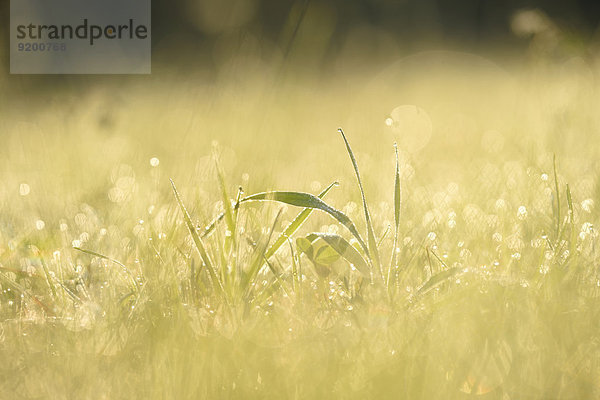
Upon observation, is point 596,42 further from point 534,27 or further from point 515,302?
point 515,302

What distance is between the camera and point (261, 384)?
63 centimetres

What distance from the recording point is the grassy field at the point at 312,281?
624 mm

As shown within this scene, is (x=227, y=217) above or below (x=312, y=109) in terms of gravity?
below

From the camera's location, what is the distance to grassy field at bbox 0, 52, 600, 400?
2.05 feet

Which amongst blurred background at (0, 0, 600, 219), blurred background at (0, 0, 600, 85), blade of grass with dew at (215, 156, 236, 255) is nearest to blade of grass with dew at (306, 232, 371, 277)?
blade of grass with dew at (215, 156, 236, 255)

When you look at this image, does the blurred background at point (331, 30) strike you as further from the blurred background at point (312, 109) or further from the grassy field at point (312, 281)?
the grassy field at point (312, 281)

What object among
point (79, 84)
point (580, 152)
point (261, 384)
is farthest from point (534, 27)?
point (79, 84)

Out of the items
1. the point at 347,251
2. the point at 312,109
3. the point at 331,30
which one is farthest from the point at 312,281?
the point at 331,30

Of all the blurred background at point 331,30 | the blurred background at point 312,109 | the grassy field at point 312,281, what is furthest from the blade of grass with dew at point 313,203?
the blurred background at point 331,30

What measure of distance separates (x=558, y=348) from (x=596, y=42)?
13.4ft

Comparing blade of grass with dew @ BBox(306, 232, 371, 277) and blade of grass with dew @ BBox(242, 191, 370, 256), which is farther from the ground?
blade of grass with dew @ BBox(242, 191, 370, 256)

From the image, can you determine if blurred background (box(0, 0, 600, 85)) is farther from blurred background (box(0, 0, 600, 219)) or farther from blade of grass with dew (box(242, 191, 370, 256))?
blade of grass with dew (box(242, 191, 370, 256))

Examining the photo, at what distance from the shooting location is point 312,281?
34.7 inches

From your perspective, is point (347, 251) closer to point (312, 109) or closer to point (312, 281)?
point (312, 281)
